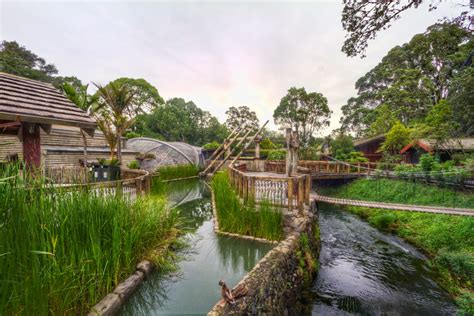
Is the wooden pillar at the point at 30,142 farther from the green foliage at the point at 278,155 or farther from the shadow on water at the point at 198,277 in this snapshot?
the green foliage at the point at 278,155

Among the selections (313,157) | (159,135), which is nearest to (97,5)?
(313,157)

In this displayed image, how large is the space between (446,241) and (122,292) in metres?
8.58

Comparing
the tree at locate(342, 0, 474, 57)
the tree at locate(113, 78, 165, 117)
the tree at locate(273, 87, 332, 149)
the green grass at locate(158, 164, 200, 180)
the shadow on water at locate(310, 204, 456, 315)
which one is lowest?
the shadow on water at locate(310, 204, 456, 315)

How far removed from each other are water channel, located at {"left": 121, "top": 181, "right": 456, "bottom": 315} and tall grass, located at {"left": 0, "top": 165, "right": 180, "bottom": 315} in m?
0.60

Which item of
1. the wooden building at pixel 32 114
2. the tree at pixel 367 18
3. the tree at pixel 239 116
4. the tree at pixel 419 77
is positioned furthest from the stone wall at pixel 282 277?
the tree at pixel 239 116

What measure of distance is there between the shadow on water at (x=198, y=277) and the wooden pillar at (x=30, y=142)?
2770mm

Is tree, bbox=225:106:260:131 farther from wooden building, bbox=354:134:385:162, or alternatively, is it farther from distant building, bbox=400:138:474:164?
distant building, bbox=400:138:474:164

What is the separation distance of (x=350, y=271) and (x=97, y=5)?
1216 centimetres

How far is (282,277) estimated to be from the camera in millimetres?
3357

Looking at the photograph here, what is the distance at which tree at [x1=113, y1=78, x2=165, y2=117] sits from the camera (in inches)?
1177

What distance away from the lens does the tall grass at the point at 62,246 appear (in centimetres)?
165

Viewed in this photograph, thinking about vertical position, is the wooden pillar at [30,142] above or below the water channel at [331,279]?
above

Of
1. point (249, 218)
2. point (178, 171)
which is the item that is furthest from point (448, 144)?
point (178, 171)

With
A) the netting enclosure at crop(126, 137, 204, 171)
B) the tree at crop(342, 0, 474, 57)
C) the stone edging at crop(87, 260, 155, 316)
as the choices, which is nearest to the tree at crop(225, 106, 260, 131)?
the netting enclosure at crop(126, 137, 204, 171)
